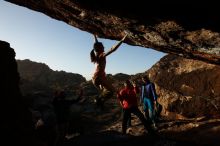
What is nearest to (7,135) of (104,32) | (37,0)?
(37,0)

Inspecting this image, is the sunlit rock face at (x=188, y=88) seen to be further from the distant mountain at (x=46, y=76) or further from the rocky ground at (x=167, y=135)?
the distant mountain at (x=46, y=76)

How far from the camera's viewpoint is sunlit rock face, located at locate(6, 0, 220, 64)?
794 cm

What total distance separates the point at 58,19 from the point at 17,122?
5.51m

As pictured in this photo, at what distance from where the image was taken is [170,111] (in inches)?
650

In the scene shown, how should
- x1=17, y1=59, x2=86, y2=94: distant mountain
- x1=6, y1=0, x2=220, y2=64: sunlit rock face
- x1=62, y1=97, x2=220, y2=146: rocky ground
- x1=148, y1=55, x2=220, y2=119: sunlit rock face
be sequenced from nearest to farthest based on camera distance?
x1=6, y1=0, x2=220, y2=64: sunlit rock face, x1=62, y1=97, x2=220, y2=146: rocky ground, x1=148, y1=55, x2=220, y2=119: sunlit rock face, x1=17, y1=59, x2=86, y2=94: distant mountain

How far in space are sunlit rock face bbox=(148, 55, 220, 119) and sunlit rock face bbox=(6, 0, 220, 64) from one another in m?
4.30

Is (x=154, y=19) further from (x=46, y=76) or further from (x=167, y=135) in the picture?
(x=46, y=76)

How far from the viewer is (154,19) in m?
8.99

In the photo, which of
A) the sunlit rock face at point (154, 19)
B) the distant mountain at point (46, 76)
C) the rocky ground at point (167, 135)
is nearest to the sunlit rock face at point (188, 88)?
the rocky ground at point (167, 135)

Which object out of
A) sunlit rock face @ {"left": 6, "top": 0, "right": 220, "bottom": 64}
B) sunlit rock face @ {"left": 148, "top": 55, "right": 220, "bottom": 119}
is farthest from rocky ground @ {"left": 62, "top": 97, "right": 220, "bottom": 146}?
sunlit rock face @ {"left": 6, "top": 0, "right": 220, "bottom": 64}

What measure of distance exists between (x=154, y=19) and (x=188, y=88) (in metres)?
8.53

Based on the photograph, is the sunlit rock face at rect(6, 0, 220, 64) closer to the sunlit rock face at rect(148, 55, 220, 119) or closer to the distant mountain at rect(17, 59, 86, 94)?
the sunlit rock face at rect(148, 55, 220, 119)

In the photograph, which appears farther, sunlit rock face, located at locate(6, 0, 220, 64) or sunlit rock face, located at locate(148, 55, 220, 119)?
sunlit rock face, located at locate(148, 55, 220, 119)

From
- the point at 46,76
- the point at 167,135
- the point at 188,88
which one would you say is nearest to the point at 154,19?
the point at 167,135
